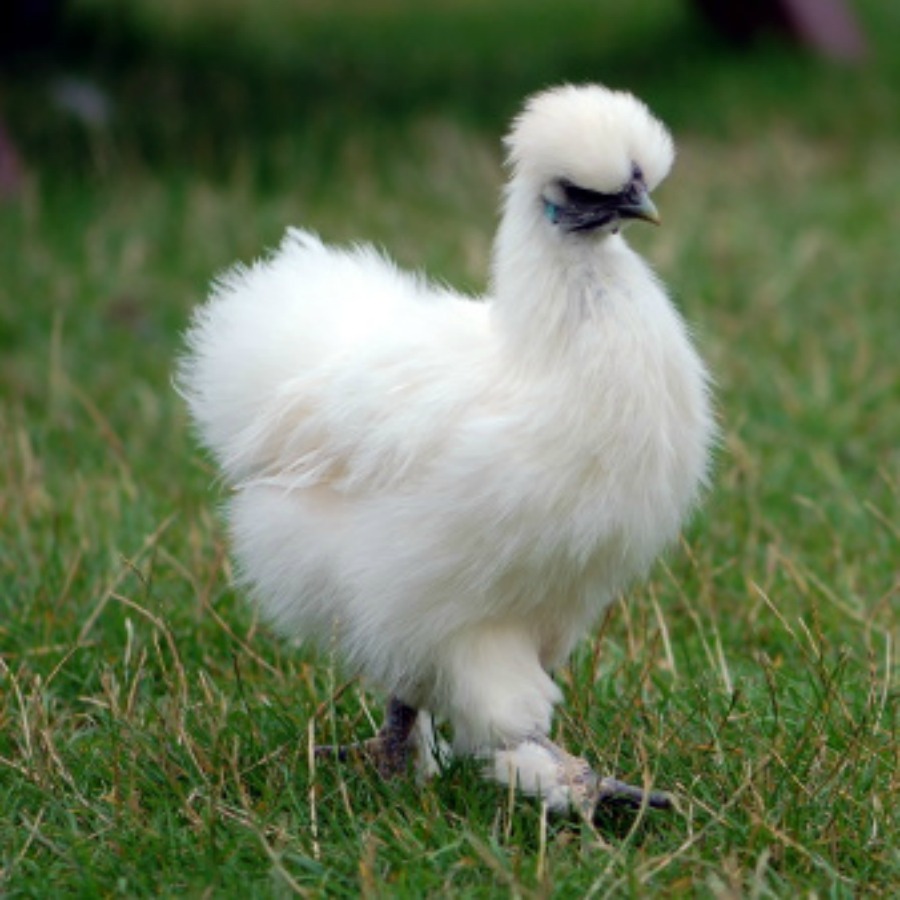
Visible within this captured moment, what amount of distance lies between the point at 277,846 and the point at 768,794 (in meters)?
0.81

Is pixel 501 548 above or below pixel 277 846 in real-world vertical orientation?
above

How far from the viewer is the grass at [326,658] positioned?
121 inches

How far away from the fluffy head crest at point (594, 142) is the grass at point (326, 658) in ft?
3.09

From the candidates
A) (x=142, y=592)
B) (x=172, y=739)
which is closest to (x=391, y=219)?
(x=142, y=592)

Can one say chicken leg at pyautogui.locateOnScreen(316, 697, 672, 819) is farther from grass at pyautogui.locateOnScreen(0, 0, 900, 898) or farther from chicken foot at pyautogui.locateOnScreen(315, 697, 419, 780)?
chicken foot at pyautogui.locateOnScreen(315, 697, 419, 780)

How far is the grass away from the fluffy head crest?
0.94m

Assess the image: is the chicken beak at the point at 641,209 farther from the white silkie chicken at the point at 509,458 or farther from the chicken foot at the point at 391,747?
the chicken foot at the point at 391,747

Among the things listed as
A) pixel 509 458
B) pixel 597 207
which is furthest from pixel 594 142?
pixel 509 458

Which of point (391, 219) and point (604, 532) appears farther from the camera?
point (391, 219)

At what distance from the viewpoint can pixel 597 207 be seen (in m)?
3.10

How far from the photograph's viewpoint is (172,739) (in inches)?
135

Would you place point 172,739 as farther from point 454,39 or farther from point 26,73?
point 454,39

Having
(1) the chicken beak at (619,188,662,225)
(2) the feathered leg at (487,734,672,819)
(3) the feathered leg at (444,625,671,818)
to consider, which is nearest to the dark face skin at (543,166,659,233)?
(1) the chicken beak at (619,188,662,225)

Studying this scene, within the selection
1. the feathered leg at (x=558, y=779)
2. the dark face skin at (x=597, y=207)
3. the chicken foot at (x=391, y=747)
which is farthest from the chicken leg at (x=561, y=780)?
the dark face skin at (x=597, y=207)
